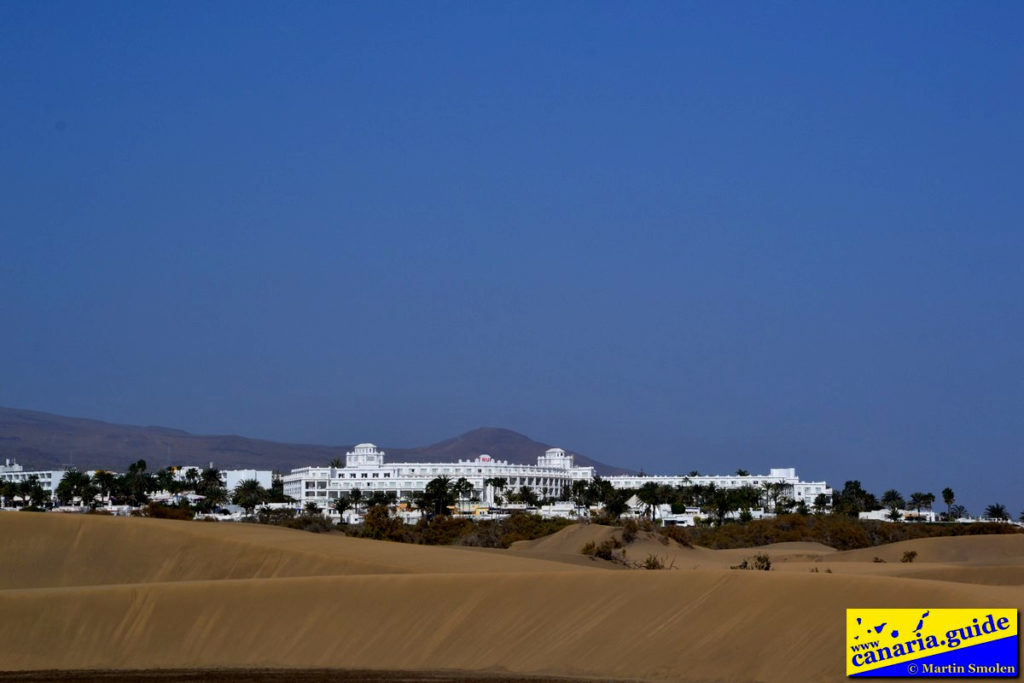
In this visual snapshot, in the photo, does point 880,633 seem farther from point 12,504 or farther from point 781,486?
point 781,486

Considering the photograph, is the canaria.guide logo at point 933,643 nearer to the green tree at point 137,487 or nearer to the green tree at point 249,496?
the green tree at point 249,496

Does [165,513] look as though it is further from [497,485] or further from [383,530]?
[497,485]

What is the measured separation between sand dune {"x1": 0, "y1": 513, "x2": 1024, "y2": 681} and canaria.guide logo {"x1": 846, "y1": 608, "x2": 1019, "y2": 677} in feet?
1.50

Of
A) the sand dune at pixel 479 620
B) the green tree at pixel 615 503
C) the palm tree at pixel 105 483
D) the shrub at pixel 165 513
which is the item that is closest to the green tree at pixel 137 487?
the palm tree at pixel 105 483

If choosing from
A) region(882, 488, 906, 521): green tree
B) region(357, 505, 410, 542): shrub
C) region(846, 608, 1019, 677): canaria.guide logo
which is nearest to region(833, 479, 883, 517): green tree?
region(882, 488, 906, 521): green tree

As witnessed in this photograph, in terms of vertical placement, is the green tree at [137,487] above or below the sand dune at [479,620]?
above

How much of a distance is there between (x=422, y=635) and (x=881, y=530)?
64.2 metres

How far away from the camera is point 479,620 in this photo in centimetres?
3256

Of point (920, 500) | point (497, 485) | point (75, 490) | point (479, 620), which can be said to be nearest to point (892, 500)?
point (920, 500)

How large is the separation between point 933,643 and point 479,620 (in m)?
11.1

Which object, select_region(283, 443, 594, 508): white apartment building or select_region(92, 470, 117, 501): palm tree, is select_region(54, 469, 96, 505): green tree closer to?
select_region(92, 470, 117, 501): palm tree

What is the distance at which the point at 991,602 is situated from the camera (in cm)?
2578

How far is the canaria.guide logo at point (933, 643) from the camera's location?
78.5 feet

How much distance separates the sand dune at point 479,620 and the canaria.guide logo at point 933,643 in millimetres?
457
